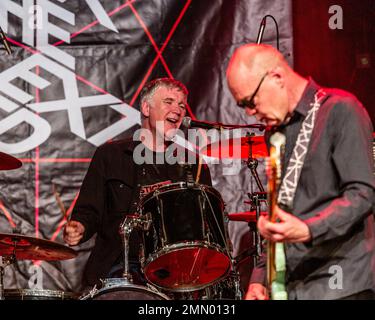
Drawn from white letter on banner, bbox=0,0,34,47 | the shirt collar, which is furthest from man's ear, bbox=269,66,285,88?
white letter on banner, bbox=0,0,34,47

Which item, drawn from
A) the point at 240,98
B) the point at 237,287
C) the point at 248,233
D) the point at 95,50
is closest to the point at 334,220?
the point at 240,98

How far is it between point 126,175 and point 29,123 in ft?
3.41

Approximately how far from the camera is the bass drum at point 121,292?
3828mm

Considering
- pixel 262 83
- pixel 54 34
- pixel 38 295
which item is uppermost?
pixel 54 34

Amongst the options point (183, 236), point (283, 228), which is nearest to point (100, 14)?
point (183, 236)

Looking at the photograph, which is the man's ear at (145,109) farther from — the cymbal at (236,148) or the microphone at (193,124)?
the microphone at (193,124)

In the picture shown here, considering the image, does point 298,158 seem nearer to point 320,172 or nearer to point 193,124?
point 320,172

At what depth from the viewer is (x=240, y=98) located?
8.95 feet

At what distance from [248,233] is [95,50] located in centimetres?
206

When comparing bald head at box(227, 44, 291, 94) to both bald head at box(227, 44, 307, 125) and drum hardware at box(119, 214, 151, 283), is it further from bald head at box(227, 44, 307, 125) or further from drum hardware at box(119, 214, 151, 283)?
drum hardware at box(119, 214, 151, 283)

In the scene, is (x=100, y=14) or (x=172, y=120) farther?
(x=100, y=14)

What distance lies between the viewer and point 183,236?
4090mm

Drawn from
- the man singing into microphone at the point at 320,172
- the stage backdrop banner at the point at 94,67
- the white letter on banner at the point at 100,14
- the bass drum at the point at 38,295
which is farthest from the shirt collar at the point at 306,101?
the white letter on banner at the point at 100,14

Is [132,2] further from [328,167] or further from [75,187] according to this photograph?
[328,167]
